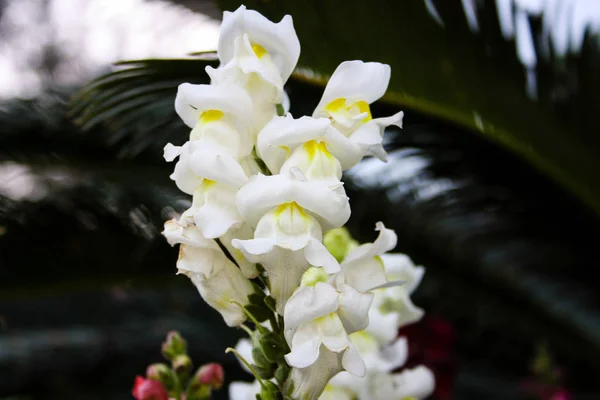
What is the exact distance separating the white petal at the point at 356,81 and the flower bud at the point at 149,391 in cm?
48

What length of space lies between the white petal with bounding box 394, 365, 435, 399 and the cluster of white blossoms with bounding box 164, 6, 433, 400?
277mm

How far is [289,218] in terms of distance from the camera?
2.09 feet

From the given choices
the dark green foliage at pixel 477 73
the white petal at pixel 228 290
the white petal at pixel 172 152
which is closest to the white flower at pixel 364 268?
the white petal at pixel 228 290

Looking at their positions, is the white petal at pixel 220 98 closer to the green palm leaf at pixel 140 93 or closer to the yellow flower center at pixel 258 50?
the yellow flower center at pixel 258 50

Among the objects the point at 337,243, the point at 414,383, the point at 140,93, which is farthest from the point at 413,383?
the point at 140,93

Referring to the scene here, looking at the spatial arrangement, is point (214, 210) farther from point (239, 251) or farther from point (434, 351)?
point (434, 351)

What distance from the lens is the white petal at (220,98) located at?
67cm

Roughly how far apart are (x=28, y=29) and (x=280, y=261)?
3466 millimetres

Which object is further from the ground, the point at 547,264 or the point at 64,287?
the point at 64,287

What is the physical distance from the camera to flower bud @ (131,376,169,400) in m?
0.91

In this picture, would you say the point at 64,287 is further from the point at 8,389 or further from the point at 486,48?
the point at 8,389

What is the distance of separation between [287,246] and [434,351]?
2.24 ft

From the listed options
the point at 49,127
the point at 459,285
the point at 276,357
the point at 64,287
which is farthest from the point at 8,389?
the point at 276,357

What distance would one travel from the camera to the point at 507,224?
1.84 metres
